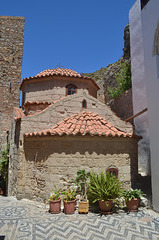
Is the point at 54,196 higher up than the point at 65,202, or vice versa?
the point at 54,196

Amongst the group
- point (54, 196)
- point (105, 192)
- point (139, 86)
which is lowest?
point (54, 196)

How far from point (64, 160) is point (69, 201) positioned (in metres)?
1.57

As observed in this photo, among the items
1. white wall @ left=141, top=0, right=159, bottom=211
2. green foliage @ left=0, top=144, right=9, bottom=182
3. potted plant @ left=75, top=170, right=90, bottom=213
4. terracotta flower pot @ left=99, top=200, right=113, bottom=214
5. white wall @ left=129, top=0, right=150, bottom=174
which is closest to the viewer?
terracotta flower pot @ left=99, top=200, right=113, bottom=214

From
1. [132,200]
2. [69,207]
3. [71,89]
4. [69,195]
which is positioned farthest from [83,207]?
[71,89]

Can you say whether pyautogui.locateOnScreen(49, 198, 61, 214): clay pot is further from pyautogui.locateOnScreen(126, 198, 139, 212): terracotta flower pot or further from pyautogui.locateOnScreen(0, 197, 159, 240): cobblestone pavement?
pyautogui.locateOnScreen(126, 198, 139, 212): terracotta flower pot

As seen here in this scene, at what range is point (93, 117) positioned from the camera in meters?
8.55

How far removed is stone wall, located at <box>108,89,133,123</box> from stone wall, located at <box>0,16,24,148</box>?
9.29 meters

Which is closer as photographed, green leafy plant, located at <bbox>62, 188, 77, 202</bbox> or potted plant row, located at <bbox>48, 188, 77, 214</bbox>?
potted plant row, located at <bbox>48, 188, 77, 214</bbox>

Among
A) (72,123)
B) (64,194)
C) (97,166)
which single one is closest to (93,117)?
(72,123)

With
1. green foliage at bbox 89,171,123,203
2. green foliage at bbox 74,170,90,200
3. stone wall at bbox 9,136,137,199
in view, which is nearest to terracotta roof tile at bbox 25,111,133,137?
stone wall at bbox 9,136,137,199

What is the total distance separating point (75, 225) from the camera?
5355 millimetres

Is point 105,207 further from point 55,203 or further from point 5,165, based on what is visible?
point 5,165

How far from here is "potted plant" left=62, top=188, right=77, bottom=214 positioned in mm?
6320

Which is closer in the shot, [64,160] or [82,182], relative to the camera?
[82,182]
